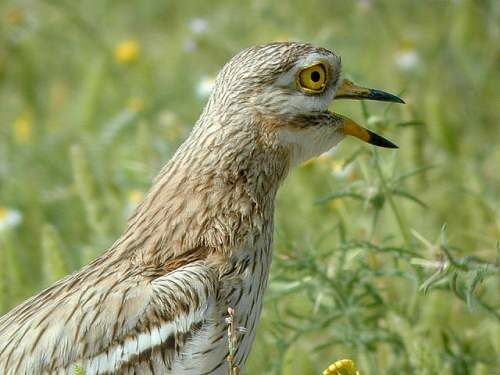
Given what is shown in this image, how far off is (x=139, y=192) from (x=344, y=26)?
241cm

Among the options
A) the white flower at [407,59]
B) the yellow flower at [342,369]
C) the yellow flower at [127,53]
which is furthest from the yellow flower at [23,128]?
the yellow flower at [342,369]

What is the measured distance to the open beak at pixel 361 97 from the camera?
13.0ft

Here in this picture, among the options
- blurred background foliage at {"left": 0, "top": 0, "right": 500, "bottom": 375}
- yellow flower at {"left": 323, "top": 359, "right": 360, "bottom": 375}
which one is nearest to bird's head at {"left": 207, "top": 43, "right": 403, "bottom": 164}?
blurred background foliage at {"left": 0, "top": 0, "right": 500, "bottom": 375}

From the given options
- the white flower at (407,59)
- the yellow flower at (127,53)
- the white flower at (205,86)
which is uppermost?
the yellow flower at (127,53)

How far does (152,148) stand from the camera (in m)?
5.96

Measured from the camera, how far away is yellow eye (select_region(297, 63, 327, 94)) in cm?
390

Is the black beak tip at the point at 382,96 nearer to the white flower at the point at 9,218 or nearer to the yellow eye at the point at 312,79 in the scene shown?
the yellow eye at the point at 312,79

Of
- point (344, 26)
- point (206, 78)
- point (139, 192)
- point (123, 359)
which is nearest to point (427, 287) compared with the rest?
point (123, 359)

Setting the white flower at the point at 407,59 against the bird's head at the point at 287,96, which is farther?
the white flower at the point at 407,59

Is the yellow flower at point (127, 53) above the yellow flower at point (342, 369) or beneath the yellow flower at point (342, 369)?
above

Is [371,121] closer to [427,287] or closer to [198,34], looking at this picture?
[427,287]

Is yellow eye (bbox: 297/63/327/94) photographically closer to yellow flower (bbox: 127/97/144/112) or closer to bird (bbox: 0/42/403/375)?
bird (bbox: 0/42/403/375)

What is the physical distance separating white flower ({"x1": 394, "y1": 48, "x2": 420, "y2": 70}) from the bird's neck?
127 inches

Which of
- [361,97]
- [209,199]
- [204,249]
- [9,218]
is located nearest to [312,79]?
[361,97]
